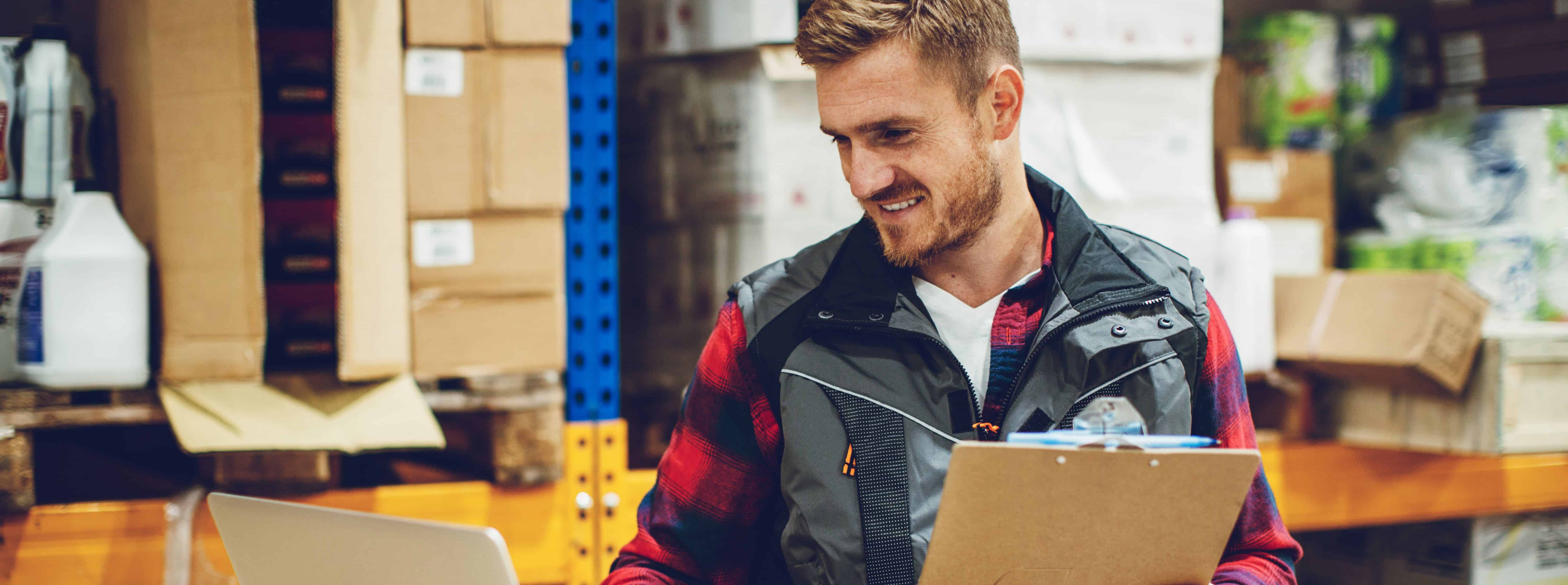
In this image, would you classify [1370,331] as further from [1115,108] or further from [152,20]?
[152,20]

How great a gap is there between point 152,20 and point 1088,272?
1.60 m

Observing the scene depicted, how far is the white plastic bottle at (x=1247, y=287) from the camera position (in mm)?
2375

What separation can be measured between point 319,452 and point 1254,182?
2341 mm

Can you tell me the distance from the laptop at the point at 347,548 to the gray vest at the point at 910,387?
522mm

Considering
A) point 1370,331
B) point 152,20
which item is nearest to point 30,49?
point 152,20

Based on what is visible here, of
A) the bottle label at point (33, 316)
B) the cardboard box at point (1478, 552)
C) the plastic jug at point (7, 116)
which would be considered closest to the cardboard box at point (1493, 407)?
the cardboard box at point (1478, 552)

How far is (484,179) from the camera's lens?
6.02 feet

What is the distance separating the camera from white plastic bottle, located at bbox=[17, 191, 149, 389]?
164 cm

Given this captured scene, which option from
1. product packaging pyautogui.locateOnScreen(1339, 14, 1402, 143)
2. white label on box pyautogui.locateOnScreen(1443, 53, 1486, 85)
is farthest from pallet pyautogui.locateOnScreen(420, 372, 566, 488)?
white label on box pyautogui.locateOnScreen(1443, 53, 1486, 85)

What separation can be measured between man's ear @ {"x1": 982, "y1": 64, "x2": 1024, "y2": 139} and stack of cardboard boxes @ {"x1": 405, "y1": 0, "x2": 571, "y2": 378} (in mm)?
827

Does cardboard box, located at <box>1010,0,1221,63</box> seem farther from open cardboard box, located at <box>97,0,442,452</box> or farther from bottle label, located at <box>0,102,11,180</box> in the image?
bottle label, located at <box>0,102,11,180</box>

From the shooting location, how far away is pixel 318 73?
187cm

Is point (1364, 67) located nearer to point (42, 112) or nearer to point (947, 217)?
point (947, 217)

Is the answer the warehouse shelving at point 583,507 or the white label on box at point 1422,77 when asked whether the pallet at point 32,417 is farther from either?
the white label on box at point 1422,77
